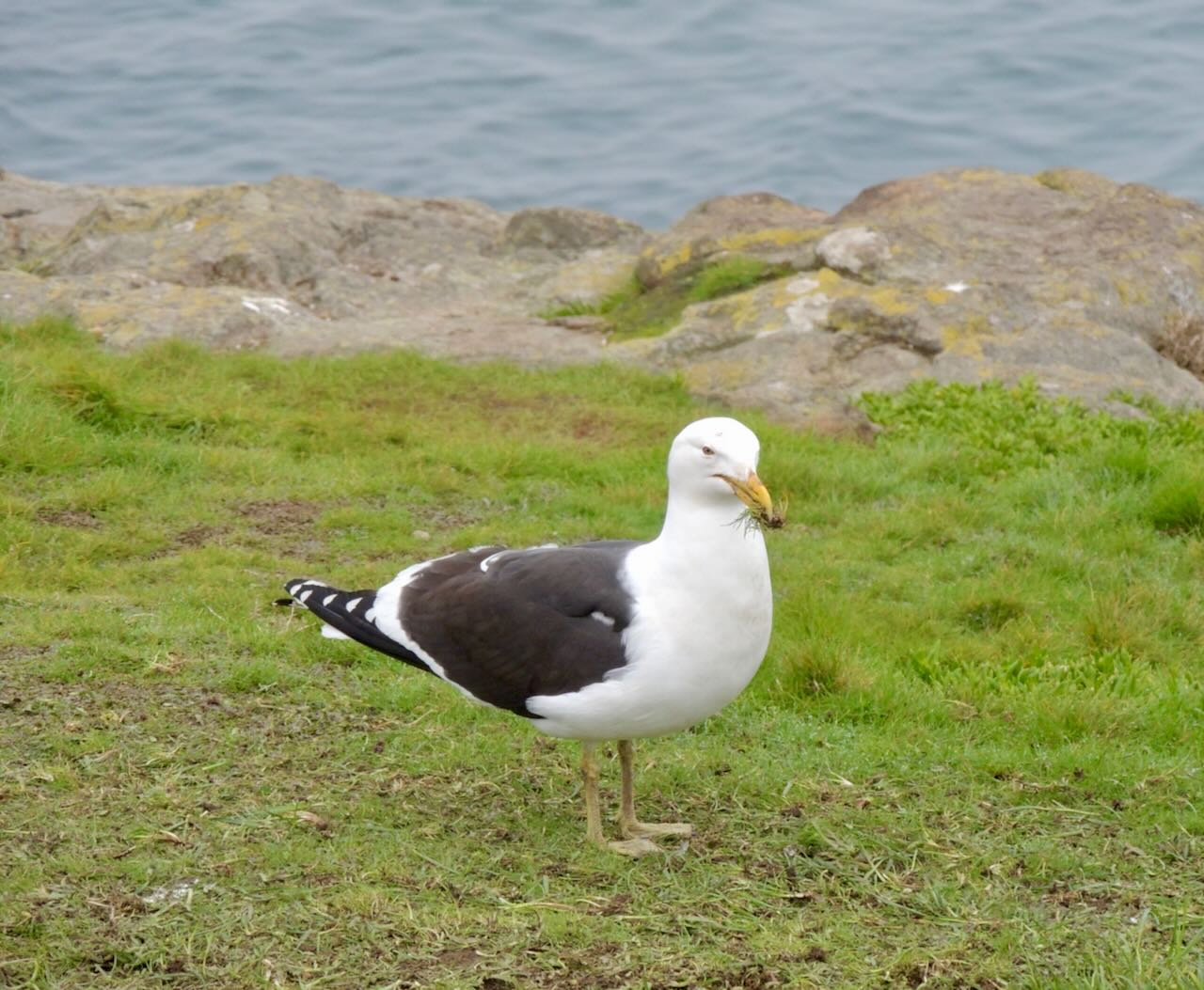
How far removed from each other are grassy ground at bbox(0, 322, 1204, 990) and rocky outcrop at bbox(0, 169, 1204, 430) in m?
0.87

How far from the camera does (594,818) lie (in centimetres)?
528

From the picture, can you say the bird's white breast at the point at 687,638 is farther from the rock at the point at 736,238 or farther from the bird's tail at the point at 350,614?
the rock at the point at 736,238

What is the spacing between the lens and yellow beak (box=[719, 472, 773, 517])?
188 inches

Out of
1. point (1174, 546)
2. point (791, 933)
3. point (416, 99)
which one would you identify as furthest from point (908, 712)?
point (416, 99)

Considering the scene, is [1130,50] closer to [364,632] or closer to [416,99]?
[416,99]

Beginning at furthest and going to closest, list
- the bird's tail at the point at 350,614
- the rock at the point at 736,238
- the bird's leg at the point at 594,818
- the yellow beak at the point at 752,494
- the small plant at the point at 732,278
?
the rock at the point at 736,238, the small plant at the point at 732,278, the bird's tail at the point at 350,614, the bird's leg at the point at 594,818, the yellow beak at the point at 752,494

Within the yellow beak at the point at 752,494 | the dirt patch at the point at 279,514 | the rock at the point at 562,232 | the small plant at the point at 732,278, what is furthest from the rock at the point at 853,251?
the yellow beak at the point at 752,494

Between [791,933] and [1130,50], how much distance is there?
28.6m

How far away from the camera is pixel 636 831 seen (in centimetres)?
536

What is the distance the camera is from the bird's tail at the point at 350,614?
5566 mm

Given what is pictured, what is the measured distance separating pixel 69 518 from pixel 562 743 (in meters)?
3.29

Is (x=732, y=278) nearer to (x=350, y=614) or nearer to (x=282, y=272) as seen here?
(x=282, y=272)

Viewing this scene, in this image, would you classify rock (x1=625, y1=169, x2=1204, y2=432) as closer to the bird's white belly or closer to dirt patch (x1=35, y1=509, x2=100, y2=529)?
dirt patch (x1=35, y1=509, x2=100, y2=529)

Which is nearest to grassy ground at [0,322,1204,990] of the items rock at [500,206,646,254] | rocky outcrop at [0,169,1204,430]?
rocky outcrop at [0,169,1204,430]
